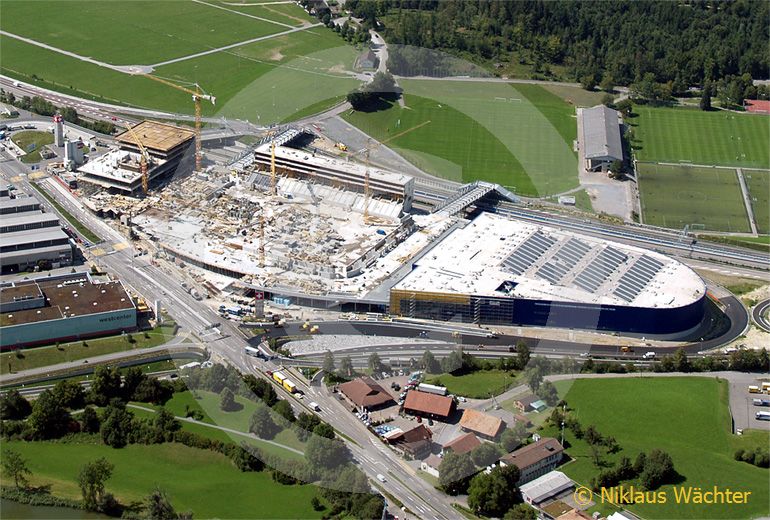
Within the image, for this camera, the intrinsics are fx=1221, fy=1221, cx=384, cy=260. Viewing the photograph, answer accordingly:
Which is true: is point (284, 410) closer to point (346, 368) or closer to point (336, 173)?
point (346, 368)

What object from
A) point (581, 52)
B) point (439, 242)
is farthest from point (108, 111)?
point (581, 52)

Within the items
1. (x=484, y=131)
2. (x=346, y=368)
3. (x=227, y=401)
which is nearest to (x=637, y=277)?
(x=346, y=368)

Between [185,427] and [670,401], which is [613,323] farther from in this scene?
[185,427]

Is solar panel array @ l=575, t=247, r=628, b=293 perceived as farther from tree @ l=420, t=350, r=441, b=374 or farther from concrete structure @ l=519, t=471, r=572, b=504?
concrete structure @ l=519, t=471, r=572, b=504

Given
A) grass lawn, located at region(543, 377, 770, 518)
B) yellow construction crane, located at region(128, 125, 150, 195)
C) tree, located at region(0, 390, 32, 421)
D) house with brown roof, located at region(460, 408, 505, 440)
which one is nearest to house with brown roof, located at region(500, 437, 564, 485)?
grass lawn, located at region(543, 377, 770, 518)

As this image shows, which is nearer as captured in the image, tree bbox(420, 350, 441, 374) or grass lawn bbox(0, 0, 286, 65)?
tree bbox(420, 350, 441, 374)

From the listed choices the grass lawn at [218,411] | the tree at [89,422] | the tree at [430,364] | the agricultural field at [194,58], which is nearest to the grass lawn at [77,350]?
the grass lawn at [218,411]
